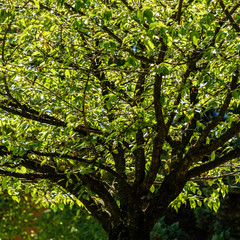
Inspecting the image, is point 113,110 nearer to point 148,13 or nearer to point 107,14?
point 107,14

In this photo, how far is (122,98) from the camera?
5988mm

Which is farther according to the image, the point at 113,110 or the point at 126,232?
the point at 126,232

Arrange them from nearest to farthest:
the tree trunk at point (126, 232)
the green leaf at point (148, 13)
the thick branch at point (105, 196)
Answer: the green leaf at point (148, 13) → the tree trunk at point (126, 232) → the thick branch at point (105, 196)

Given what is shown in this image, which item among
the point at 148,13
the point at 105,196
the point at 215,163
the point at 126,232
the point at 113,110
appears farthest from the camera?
the point at 105,196

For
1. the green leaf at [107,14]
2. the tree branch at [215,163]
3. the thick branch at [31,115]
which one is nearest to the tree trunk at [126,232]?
the tree branch at [215,163]

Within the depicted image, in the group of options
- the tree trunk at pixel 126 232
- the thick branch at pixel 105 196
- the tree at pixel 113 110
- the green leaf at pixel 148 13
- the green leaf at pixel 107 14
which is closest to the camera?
the green leaf at pixel 148 13

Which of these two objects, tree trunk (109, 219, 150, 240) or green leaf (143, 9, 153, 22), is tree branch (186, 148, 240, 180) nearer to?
tree trunk (109, 219, 150, 240)

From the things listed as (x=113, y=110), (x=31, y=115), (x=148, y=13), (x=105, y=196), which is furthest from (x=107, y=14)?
(x=105, y=196)

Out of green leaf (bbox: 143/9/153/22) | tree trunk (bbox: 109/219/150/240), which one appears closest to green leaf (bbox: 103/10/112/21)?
green leaf (bbox: 143/9/153/22)

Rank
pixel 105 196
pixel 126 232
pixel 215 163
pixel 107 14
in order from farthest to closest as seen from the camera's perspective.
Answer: pixel 105 196, pixel 126 232, pixel 215 163, pixel 107 14

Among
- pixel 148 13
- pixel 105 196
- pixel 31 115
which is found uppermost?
pixel 31 115

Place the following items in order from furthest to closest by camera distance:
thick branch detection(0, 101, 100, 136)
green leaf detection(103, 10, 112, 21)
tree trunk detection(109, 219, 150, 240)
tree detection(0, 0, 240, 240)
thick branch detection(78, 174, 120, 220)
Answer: thick branch detection(78, 174, 120, 220)
tree trunk detection(109, 219, 150, 240)
thick branch detection(0, 101, 100, 136)
tree detection(0, 0, 240, 240)
green leaf detection(103, 10, 112, 21)

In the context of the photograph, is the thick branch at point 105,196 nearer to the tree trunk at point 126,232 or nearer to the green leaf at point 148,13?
the tree trunk at point 126,232

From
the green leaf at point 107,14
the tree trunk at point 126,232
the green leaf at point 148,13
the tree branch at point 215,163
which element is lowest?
the tree trunk at point 126,232
